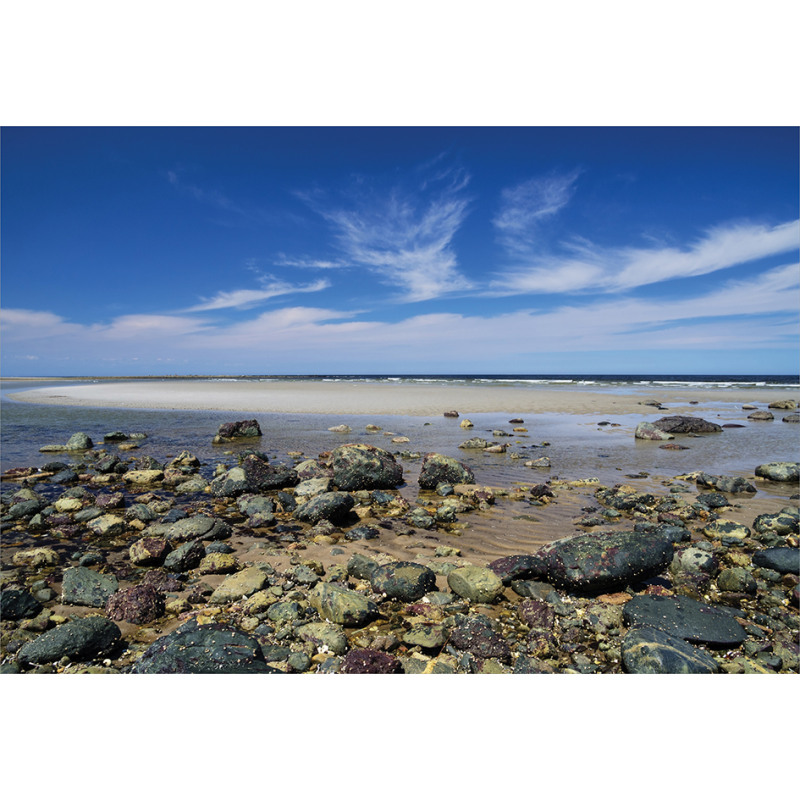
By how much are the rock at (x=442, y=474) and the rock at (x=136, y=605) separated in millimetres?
5759

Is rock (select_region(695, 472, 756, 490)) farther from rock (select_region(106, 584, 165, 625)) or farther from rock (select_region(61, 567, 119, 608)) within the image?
rock (select_region(61, 567, 119, 608))

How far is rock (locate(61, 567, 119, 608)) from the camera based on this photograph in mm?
4855

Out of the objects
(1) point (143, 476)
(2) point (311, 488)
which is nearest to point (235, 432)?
(1) point (143, 476)

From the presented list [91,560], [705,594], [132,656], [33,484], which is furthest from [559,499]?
[33,484]

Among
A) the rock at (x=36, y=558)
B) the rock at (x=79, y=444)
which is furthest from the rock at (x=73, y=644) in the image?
the rock at (x=79, y=444)

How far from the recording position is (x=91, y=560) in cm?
595

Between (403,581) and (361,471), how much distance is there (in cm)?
466

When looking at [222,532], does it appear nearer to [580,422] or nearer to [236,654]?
[236,654]

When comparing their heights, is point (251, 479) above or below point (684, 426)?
below

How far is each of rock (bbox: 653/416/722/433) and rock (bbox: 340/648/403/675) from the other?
17.2m

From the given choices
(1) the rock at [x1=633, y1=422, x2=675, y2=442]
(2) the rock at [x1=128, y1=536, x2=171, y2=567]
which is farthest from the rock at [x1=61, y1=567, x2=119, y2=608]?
(1) the rock at [x1=633, y1=422, x2=675, y2=442]

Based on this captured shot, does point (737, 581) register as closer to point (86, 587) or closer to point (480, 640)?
point (480, 640)

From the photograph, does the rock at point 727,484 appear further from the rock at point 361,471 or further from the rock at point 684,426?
the rock at point 684,426

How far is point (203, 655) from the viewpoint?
3.56 metres
